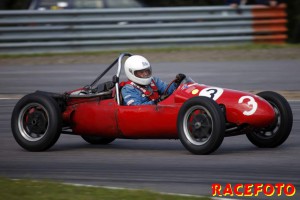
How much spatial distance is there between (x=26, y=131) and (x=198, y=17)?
34.7 feet

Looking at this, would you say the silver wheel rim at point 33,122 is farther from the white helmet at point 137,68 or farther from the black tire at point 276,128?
the black tire at point 276,128

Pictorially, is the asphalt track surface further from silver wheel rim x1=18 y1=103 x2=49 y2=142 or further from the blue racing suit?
the blue racing suit

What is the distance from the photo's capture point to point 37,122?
8.79 meters

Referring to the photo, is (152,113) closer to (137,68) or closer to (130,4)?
(137,68)

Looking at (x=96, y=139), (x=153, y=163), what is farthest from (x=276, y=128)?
(x=96, y=139)

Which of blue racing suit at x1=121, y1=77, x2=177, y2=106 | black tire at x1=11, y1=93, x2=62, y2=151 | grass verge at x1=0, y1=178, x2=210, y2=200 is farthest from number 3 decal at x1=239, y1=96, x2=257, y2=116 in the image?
black tire at x1=11, y1=93, x2=62, y2=151

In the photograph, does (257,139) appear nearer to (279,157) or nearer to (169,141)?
(279,157)

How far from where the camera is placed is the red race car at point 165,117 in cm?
791

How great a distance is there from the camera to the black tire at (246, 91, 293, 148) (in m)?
8.21

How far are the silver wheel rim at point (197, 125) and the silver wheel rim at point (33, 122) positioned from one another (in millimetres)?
1677

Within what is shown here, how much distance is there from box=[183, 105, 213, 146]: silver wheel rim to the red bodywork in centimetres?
20

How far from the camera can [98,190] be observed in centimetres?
652

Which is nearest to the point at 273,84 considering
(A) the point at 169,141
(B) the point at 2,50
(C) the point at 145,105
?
(A) the point at 169,141
